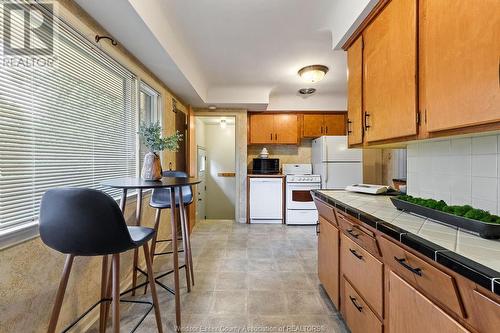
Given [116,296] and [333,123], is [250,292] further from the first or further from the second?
[333,123]

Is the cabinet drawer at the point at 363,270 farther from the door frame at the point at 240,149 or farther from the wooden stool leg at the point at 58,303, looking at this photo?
the door frame at the point at 240,149

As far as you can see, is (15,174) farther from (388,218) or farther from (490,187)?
(490,187)

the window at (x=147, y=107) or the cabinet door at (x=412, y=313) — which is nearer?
the cabinet door at (x=412, y=313)

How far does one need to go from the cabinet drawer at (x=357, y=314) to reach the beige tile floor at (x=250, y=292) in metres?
0.25

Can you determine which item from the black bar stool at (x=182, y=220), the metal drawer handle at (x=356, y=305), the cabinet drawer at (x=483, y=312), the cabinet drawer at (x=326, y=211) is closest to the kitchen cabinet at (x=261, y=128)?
the black bar stool at (x=182, y=220)

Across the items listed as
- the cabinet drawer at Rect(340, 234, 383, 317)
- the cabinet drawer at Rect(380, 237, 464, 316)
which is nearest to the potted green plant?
the cabinet drawer at Rect(340, 234, 383, 317)

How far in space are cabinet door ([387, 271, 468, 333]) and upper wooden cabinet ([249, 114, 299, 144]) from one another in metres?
3.75

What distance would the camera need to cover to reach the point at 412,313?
0.90m

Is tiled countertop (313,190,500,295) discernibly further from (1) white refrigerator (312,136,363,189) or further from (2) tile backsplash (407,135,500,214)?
(1) white refrigerator (312,136,363,189)

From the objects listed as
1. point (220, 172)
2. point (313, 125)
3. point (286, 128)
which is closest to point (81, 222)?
point (286, 128)

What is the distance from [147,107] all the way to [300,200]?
2888 millimetres

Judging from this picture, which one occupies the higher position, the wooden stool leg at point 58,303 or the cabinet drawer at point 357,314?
the wooden stool leg at point 58,303

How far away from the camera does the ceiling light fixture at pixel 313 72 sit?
10.1 ft

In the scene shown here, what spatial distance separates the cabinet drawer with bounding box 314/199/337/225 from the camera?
171 centimetres
